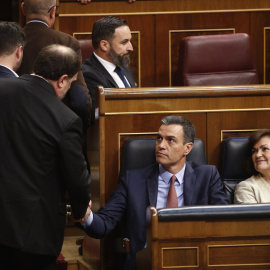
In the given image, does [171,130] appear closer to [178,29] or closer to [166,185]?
[166,185]

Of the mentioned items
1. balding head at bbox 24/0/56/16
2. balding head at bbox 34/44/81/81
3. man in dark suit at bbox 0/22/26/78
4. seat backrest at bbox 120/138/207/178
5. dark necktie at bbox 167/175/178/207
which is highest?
balding head at bbox 24/0/56/16

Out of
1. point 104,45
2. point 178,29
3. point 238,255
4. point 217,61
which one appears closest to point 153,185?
point 238,255

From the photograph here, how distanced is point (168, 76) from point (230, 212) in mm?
986

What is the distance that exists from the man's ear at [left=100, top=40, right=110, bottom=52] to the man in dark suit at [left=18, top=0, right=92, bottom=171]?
211 mm

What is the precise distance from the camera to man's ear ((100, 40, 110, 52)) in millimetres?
1538

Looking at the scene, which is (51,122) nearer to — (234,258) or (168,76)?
(234,258)

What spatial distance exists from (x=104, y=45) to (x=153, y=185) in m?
0.47

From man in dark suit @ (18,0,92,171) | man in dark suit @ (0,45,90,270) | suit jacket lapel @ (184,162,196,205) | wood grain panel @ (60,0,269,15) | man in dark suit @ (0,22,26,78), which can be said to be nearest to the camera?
man in dark suit @ (0,45,90,270)

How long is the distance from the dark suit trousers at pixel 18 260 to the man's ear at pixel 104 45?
704mm

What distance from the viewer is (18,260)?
3.03 feet

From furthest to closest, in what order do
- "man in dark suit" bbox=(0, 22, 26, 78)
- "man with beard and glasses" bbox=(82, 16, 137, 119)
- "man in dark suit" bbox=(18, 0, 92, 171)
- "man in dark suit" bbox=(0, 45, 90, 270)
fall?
"man with beard and glasses" bbox=(82, 16, 137, 119) → "man in dark suit" bbox=(18, 0, 92, 171) → "man in dark suit" bbox=(0, 22, 26, 78) → "man in dark suit" bbox=(0, 45, 90, 270)

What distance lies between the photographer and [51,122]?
0.92 metres

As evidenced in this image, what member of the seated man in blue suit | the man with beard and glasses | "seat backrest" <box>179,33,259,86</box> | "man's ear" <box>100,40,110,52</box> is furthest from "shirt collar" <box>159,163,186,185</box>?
"seat backrest" <box>179,33,259,86</box>

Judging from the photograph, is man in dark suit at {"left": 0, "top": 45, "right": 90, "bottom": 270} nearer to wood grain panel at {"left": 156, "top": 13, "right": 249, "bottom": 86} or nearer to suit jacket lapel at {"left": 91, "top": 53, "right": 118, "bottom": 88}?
suit jacket lapel at {"left": 91, "top": 53, "right": 118, "bottom": 88}
